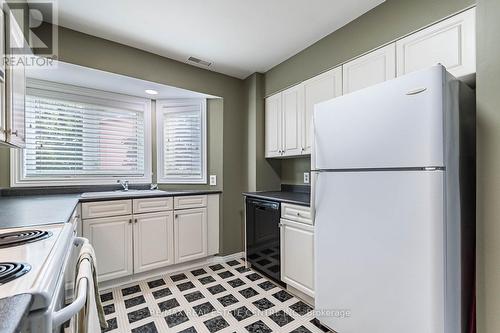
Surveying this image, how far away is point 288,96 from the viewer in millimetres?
2666

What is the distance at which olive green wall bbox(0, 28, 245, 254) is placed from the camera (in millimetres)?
2281

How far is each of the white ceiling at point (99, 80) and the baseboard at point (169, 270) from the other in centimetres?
200

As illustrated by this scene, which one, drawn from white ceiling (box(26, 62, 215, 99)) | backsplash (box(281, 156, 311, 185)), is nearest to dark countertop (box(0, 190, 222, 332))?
backsplash (box(281, 156, 311, 185))

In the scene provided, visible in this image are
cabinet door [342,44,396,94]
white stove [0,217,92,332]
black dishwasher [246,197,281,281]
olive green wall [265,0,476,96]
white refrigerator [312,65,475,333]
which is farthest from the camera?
black dishwasher [246,197,281,281]

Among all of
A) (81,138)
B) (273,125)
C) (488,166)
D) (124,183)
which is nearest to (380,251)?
(488,166)

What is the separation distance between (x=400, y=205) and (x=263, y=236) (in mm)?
1577

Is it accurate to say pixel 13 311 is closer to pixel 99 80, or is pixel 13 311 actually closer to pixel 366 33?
pixel 366 33

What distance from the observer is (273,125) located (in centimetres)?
288

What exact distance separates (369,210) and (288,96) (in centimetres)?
170

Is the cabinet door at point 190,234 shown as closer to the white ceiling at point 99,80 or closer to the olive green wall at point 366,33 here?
the white ceiling at point 99,80

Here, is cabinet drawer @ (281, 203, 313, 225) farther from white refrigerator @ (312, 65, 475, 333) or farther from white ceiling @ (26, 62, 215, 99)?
white ceiling @ (26, 62, 215, 99)

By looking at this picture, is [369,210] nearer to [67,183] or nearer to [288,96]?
[288,96]

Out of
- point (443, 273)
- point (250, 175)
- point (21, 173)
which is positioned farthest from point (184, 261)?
point (443, 273)

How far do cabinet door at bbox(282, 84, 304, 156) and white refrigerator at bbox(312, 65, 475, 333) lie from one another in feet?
3.02
